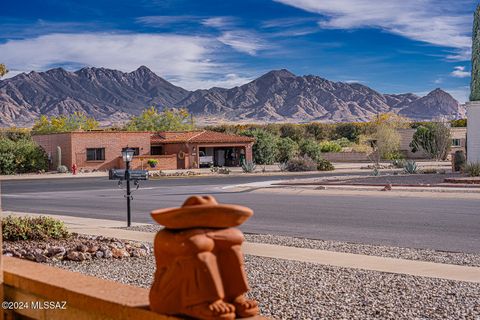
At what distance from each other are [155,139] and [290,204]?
43901 millimetres

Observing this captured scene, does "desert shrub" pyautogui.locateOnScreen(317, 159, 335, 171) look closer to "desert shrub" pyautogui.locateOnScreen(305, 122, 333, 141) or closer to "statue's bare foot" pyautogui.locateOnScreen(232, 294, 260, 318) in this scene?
"desert shrub" pyautogui.locateOnScreen(305, 122, 333, 141)

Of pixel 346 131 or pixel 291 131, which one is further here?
pixel 346 131

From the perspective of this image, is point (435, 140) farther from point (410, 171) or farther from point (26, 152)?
point (26, 152)

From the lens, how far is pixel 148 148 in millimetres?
66562

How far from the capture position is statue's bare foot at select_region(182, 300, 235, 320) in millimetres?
4590

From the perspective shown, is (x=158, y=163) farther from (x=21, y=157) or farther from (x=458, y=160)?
(x=458, y=160)

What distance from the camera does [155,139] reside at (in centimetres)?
6994

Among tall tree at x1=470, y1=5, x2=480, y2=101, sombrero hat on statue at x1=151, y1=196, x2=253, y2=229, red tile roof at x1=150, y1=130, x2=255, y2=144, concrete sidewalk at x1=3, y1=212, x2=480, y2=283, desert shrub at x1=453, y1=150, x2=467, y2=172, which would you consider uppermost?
tall tree at x1=470, y1=5, x2=480, y2=101

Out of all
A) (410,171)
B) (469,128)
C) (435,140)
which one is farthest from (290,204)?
(435,140)

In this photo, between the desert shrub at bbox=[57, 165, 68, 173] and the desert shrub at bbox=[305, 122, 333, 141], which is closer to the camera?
the desert shrub at bbox=[57, 165, 68, 173]

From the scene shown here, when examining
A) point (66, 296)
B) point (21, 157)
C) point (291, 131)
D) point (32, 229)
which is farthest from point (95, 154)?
point (66, 296)

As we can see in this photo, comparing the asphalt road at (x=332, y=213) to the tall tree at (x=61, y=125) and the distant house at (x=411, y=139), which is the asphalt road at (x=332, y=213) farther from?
the tall tree at (x=61, y=125)

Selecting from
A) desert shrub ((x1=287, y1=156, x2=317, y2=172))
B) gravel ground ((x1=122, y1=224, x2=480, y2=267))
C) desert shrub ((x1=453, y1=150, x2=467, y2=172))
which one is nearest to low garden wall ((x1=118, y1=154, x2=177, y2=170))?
desert shrub ((x1=287, y1=156, x2=317, y2=172))

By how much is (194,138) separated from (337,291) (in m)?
58.8
